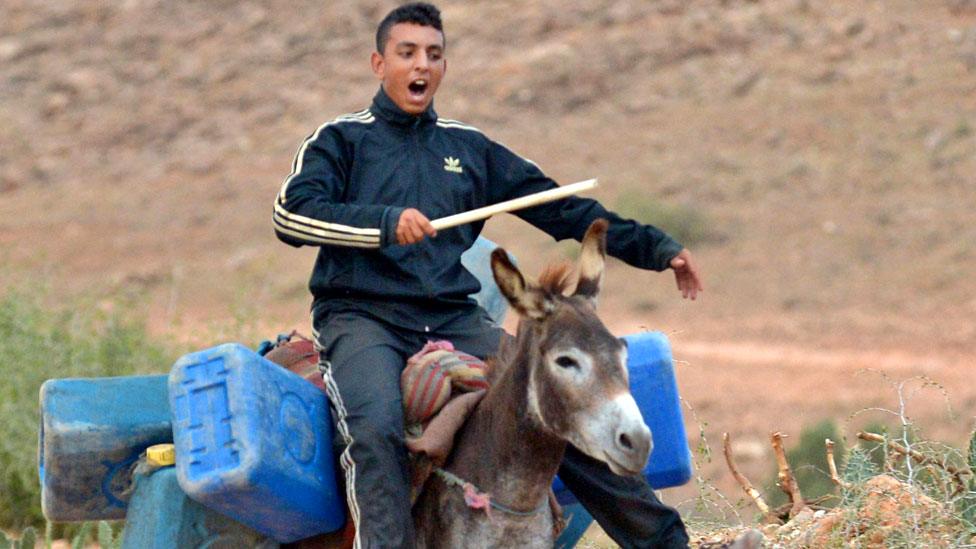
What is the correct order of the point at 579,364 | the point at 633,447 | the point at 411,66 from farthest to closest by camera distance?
1. the point at 411,66
2. the point at 579,364
3. the point at 633,447

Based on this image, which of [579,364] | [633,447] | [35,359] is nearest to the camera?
[633,447]

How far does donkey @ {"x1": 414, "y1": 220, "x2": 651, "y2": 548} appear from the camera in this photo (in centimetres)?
481

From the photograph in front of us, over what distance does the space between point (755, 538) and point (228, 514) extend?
5.57 ft

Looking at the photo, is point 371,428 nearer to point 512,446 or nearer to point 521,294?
point 512,446

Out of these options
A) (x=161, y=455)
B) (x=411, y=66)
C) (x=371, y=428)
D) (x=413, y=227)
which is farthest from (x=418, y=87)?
(x=161, y=455)

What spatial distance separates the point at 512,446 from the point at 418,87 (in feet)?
4.57

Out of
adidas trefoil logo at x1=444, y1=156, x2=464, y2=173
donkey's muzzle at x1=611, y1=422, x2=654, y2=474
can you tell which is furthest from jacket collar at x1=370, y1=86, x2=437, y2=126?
donkey's muzzle at x1=611, y1=422, x2=654, y2=474

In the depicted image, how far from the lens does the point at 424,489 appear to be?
18.2 feet

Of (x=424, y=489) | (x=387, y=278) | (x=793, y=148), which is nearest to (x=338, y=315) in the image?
(x=387, y=278)

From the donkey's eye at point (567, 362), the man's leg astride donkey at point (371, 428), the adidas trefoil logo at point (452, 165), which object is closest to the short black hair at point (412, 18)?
the adidas trefoil logo at point (452, 165)

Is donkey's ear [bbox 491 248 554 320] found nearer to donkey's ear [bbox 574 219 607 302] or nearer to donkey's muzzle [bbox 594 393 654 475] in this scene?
donkey's ear [bbox 574 219 607 302]

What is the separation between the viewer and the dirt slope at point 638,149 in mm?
23000

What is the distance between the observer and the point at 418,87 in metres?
5.94

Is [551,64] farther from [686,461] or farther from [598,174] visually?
[686,461]
